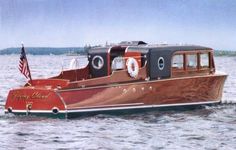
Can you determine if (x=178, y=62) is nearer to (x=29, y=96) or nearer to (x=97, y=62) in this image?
(x=97, y=62)

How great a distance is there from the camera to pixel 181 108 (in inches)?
1075

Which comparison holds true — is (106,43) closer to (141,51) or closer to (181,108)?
(141,51)

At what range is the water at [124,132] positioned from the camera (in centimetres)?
1903

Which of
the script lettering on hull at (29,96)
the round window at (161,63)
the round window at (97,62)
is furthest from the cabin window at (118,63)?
the script lettering on hull at (29,96)

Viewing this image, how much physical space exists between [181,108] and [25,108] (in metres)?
7.77

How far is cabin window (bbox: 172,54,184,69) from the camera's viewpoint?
27438mm

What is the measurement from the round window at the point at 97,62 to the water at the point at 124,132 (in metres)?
3.37

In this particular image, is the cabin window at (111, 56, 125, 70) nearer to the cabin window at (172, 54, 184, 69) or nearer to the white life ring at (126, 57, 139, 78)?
the white life ring at (126, 57, 139, 78)

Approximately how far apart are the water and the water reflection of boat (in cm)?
49

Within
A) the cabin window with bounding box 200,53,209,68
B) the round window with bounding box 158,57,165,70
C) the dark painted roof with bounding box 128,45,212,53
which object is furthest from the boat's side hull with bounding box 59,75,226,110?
the dark painted roof with bounding box 128,45,212,53

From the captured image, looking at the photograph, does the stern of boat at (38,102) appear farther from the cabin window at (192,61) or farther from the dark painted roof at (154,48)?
the cabin window at (192,61)

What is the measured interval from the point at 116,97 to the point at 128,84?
81 centimetres

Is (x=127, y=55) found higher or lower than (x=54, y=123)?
higher

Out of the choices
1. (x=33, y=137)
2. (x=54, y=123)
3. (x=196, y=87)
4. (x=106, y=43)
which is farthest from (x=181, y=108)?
(x=33, y=137)
